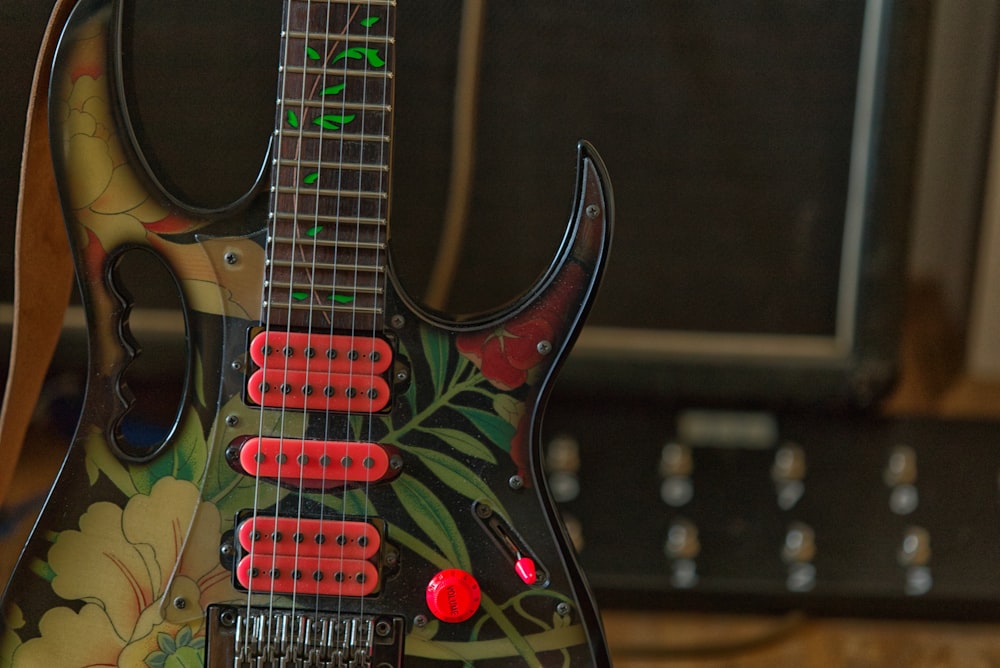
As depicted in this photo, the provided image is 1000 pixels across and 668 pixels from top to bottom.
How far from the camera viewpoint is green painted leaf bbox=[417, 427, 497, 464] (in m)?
0.49

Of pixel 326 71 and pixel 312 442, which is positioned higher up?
pixel 326 71

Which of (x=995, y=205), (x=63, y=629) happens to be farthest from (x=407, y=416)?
(x=995, y=205)

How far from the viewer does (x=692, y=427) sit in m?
0.77

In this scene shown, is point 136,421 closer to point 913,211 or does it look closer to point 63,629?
point 63,629

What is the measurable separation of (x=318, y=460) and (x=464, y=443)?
0.08 meters

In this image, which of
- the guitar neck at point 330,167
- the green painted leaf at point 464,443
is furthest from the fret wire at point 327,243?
the green painted leaf at point 464,443

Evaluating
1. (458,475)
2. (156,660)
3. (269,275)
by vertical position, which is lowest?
(156,660)

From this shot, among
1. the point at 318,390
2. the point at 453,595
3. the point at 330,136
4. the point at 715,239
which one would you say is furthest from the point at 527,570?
the point at 715,239

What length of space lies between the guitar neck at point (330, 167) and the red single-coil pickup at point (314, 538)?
11 centimetres

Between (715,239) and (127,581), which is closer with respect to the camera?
(127,581)

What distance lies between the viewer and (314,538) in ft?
1.60

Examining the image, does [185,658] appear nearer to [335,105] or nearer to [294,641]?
[294,641]

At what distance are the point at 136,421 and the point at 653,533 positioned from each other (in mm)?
425

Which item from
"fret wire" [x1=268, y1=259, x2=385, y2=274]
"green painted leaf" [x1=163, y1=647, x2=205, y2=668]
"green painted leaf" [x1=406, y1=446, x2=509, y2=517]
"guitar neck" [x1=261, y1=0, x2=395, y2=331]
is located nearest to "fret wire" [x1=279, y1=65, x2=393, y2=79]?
"guitar neck" [x1=261, y1=0, x2=395, y2=331]
